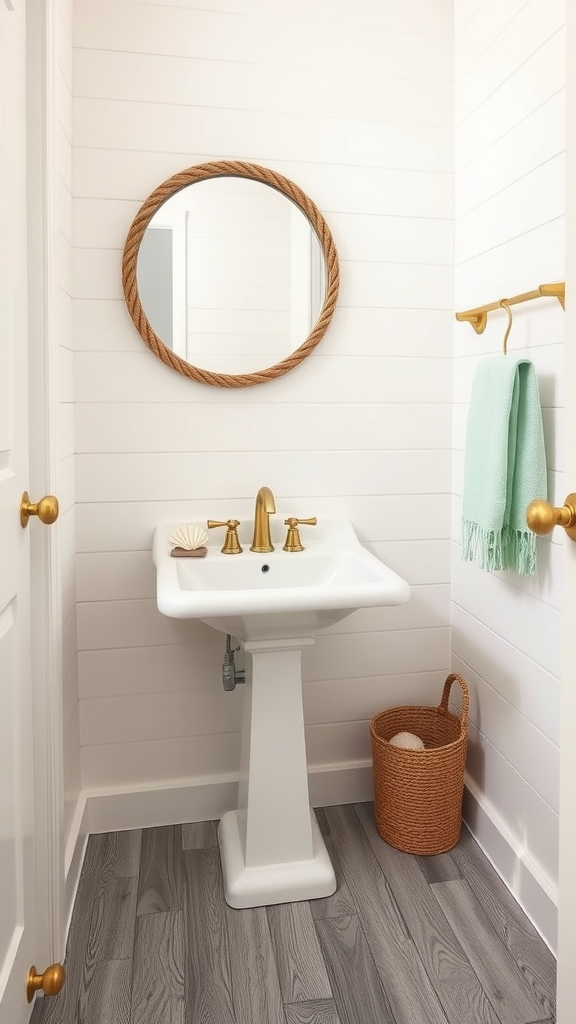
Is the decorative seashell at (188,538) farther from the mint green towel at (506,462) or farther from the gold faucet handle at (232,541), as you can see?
the mint green towel at (506,462)

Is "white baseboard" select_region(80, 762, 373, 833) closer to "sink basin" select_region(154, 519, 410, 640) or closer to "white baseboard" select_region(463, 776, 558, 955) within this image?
"white baseboard" select_region(463, 776, 558, 955)

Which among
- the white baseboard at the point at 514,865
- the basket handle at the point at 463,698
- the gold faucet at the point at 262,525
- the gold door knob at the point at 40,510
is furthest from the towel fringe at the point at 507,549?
the gold door knob at the point at 40,510

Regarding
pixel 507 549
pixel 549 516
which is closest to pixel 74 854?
pixel 507 549

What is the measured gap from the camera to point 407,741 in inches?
80.2

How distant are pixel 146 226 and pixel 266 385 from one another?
52 cm

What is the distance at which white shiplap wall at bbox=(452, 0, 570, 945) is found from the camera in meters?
1.59

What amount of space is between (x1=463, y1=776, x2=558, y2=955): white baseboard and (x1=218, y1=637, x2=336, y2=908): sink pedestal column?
16.9 inches

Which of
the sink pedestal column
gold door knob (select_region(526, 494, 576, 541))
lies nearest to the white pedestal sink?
the sink pedestal column

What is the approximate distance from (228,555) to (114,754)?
68 centimetres

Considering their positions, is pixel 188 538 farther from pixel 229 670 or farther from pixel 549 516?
pixel 549 516

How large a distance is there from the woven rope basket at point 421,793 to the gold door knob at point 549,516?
1194 millimetres

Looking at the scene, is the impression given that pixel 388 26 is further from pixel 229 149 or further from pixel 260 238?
pixel 260 238

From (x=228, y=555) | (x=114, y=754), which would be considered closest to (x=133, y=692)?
(x=114, y=754)

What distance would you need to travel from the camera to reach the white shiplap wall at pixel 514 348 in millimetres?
1591
